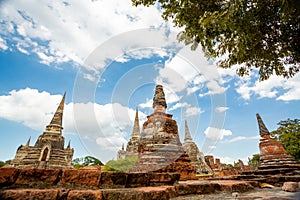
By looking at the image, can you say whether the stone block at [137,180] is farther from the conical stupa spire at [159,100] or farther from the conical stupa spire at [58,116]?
the conical stupa spire at [58,116]

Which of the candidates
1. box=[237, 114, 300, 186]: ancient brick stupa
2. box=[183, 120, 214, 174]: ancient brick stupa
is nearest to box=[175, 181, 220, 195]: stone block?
box=[237, 114, 300, 186]: ancient brick stupa

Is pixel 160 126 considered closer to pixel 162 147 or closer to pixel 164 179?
pixel 162 147

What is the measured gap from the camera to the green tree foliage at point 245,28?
344 cm

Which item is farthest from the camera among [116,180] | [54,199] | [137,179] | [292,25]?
[292,25]

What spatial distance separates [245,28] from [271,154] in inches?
288

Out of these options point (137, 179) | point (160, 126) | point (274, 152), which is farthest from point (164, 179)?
point (274, 152)

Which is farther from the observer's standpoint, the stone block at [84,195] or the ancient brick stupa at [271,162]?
the ancient brick stupa at [271,162]

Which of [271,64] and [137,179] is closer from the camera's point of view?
[137,179]

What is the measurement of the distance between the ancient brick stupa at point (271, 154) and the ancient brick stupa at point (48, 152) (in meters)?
17.0

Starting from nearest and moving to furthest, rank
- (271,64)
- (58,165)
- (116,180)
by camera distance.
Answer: (116,180)
(271,64)
(58,165)

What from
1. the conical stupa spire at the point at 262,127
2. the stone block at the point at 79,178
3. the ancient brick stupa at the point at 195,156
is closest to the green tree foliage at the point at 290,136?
the ancient brick stupa at the point at 195,156

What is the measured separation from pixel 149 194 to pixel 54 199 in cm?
113

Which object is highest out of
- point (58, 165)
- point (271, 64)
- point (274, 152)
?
point (271, 64)

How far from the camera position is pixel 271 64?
5.60 meters
